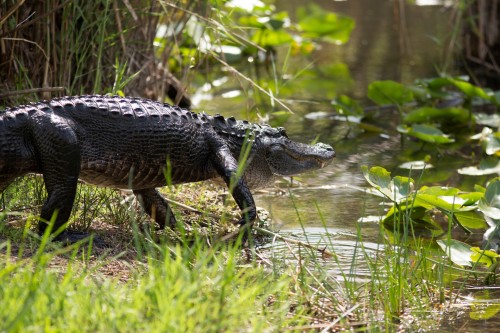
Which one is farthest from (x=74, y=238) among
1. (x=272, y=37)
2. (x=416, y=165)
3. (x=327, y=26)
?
(x=327, y=26)

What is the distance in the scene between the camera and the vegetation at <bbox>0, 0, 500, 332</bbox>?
2877 millimetres

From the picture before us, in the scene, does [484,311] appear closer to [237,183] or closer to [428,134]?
[237,183]

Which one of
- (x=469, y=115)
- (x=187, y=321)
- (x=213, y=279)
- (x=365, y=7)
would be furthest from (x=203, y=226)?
(x=365, y=7)

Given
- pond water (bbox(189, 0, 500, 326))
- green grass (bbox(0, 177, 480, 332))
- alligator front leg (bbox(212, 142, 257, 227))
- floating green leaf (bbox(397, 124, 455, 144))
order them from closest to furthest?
1. green grass (bbox(0, 177, 480, 332))
2. alligator front leg (bbox(212, 142, 257, 227))
3. pond water (bbox(189, 0, 500, 326))
4. floating green leaf (bbox(397, 124, 455, 144))

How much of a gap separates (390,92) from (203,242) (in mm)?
3453

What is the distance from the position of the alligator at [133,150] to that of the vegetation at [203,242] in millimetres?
181

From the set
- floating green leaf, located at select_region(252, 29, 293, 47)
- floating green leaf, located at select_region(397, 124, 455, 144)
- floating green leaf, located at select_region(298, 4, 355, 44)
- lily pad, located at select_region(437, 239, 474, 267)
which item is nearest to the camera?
lily pad, located at select_region(437, 239, 474, 267)

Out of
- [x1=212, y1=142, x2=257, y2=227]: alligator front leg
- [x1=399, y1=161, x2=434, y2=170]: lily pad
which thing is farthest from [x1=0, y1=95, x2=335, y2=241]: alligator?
[x1=399, y1=161, x2=434, y2=170]: lily pad

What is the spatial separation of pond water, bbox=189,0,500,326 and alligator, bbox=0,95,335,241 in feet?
0.94

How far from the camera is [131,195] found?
4.73 m

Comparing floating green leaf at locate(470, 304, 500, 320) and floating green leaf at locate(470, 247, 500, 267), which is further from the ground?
floating green leaf at locate(470, 247, 500, 267)

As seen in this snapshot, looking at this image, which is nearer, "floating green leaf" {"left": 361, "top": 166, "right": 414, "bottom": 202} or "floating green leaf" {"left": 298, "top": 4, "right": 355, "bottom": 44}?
"floating green leaf" {"left": 361, "top": 166, "right": 414, "bottom": 202}

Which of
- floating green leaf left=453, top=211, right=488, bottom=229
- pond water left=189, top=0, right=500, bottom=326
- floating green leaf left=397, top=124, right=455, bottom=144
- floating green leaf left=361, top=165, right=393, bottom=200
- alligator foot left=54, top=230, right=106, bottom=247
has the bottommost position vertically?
pond water left=189, top=0, right=500, bottom=326

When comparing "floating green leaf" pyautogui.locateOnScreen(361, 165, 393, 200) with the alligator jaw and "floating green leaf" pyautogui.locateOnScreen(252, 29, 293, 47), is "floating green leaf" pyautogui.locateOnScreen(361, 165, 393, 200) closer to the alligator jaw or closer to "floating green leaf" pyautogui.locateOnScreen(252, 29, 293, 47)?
the alligator jaw
